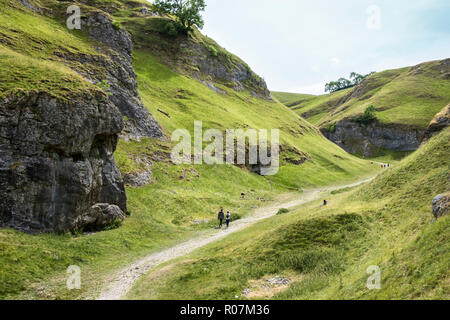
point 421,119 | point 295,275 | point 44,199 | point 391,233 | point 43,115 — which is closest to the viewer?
point 295,275

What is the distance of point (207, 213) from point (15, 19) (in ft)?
145

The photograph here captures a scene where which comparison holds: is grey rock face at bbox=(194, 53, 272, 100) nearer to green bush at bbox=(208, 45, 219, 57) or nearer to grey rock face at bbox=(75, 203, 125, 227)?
green bush at bbox=(208, 45, 219, 57)

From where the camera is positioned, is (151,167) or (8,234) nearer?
(8,234)

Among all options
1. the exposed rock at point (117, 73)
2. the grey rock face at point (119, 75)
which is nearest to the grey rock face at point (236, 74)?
the exposed rock at point (117, 73)

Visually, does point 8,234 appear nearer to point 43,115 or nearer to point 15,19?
point 43,115

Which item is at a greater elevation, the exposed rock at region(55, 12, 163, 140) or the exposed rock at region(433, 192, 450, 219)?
the exposed rock at region(55, 12, 163, 140)

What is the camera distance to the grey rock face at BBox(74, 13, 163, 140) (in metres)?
47.8

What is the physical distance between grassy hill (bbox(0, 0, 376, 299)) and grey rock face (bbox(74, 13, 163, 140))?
5.74 feet

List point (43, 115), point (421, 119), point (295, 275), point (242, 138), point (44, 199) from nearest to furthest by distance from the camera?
point (295, 275) < point (44, 199) < point (43, 115) < point (242, 138) < point (421, 119)

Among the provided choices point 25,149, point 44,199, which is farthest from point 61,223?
point 25,149

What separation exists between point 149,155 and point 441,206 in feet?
129

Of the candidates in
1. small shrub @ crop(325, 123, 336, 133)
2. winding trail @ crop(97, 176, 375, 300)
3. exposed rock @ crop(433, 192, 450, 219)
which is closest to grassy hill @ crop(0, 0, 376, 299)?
winding trail @ crop(97, 176, 375, 300)

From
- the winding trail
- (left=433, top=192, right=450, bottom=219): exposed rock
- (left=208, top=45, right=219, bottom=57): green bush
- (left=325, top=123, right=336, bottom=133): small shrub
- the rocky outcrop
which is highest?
(left=208, top=45, right=219, bottom=57): green bush

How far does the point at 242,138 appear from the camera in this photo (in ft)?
225
